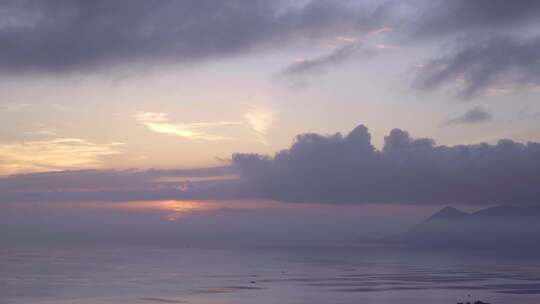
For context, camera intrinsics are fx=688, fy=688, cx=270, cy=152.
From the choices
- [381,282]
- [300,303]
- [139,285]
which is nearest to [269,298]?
[300,303]

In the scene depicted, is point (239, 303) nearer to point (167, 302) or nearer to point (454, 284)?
point (167, 302)

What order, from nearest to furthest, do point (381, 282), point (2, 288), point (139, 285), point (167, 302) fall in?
point (167, 302), point (2, 288), point (139, 285), point (381, 282)

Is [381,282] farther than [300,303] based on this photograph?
Yes

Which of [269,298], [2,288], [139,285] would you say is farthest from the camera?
[139,285]

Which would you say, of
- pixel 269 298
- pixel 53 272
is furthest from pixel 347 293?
pixel 53 272

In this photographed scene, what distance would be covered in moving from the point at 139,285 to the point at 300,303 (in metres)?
30.3

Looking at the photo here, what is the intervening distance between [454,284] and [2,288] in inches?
2648

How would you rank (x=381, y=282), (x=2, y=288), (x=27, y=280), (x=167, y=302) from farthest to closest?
(x=381, y=282)
(x=27, y=280)
(x=2, y=288)
(x=167, y=302)

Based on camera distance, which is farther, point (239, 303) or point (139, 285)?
point (139, 285)

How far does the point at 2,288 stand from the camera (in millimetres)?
92688

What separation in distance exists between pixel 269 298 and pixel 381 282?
3370cm

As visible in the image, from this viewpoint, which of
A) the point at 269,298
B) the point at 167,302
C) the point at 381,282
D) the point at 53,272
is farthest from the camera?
the point at 53,272

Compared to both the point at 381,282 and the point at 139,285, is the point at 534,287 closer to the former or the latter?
the point at 381,282

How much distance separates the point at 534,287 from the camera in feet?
345
